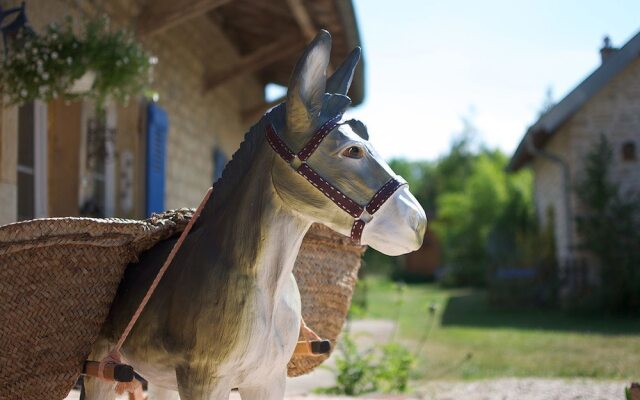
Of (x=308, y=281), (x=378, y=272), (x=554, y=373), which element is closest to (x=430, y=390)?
(x=554, y=373)

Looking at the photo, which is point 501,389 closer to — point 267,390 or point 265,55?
point 267,390

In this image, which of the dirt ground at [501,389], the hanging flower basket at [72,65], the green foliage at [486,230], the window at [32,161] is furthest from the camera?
the green foliage at [486,230]

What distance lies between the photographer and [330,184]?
7.32 feet

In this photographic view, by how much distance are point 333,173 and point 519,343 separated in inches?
329

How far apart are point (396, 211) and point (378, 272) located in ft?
126

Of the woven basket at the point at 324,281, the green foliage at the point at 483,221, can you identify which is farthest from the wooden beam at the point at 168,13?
the green foliage at the point at 483,221

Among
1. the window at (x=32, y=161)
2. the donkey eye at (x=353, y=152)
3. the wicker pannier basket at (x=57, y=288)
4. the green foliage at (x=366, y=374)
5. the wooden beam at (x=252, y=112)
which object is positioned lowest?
the green foliage at (x=366, y=374)

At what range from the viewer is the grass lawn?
7633 millimetres

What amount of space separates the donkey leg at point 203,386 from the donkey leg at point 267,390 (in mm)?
160

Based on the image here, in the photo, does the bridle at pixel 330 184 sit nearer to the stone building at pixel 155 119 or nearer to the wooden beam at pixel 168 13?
the stone building at pixel 155 119

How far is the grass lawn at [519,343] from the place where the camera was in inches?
301

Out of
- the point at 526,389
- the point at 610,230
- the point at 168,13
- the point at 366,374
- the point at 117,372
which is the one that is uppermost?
the point at 168,13

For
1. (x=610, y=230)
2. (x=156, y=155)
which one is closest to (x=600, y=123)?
(x=610, y=230)

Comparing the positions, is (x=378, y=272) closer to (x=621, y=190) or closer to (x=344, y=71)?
(x=621, y=190)
